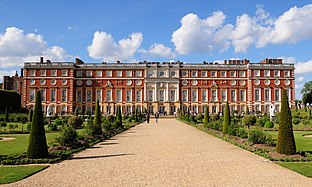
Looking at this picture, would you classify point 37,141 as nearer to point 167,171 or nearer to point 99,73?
point 167,171

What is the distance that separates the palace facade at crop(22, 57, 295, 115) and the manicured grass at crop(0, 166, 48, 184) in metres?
44.8

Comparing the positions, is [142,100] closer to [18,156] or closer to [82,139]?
[82,139]

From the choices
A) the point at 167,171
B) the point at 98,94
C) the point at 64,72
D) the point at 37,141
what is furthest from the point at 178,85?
the point at 167,171

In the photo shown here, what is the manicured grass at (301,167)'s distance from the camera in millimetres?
7703

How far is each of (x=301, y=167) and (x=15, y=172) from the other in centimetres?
748

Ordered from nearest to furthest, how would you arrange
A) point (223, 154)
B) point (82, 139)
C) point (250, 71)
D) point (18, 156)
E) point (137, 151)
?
point (18, 156)
point (223, 154)
point (137, 151)
point (82, 139)
point (250, 71)

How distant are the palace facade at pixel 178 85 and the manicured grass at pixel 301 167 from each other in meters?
44.5

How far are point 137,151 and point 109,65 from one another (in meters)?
43.0

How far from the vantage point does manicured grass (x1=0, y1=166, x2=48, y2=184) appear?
712cm

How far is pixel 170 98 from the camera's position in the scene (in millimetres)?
53875

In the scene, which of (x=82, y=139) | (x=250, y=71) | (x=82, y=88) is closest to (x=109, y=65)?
(x=82, y=88)

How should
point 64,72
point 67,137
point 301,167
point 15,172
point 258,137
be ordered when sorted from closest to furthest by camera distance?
point 15,172 < point 301,167 < point 67,137 < point 258,137 < point 64,72

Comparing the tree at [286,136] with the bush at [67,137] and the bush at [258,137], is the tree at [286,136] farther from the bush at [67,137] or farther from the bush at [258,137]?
the bush at [67,137]

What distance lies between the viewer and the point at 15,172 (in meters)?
7.85
